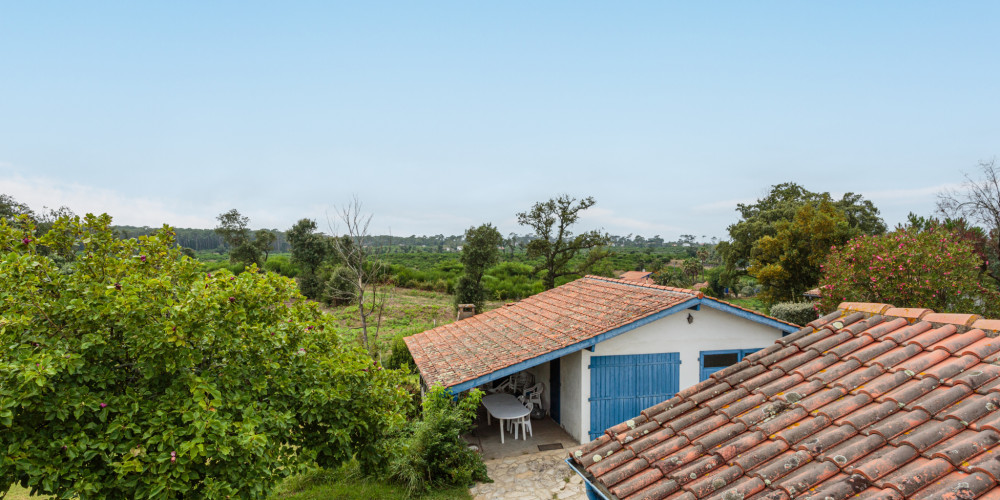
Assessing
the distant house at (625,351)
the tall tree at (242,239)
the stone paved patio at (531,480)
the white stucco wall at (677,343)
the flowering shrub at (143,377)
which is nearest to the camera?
the flowering shrub at (143,377)

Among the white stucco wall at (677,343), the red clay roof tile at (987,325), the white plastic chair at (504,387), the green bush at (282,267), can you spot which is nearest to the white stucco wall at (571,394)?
the white stucco wall at (677,343)

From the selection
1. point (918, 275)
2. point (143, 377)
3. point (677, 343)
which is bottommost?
point (677, 343)

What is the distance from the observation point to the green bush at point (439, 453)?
8.05 meters

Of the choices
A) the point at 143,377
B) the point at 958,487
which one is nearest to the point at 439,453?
the point at 143,377

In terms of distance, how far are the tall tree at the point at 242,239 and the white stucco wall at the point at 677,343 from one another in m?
41.7

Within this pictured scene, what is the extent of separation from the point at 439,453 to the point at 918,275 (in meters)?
14.6

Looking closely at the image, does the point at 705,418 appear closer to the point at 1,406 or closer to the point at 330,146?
the point at 1,406

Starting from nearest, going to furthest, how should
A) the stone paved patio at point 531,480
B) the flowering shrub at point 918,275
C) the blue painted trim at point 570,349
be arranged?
the stone paved patio at point 531,480 → the blue painted trim at point 570,349 → the flowering shrub at point 918,275

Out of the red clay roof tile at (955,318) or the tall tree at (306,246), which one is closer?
the red clay roof tile at (955,318)

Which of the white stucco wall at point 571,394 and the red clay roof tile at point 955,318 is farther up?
the red clay roof tile at point 955,318

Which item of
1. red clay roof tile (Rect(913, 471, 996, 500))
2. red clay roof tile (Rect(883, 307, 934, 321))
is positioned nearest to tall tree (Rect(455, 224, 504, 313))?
red clay roof tile (Rect(883, 307, 934, 321))

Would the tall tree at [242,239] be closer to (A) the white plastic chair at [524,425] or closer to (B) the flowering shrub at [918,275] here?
(A) the white plastic chair at [524,425]

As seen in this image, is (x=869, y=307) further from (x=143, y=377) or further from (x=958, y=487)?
(x=143, y=377)

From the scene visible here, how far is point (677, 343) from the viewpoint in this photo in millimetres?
10438
